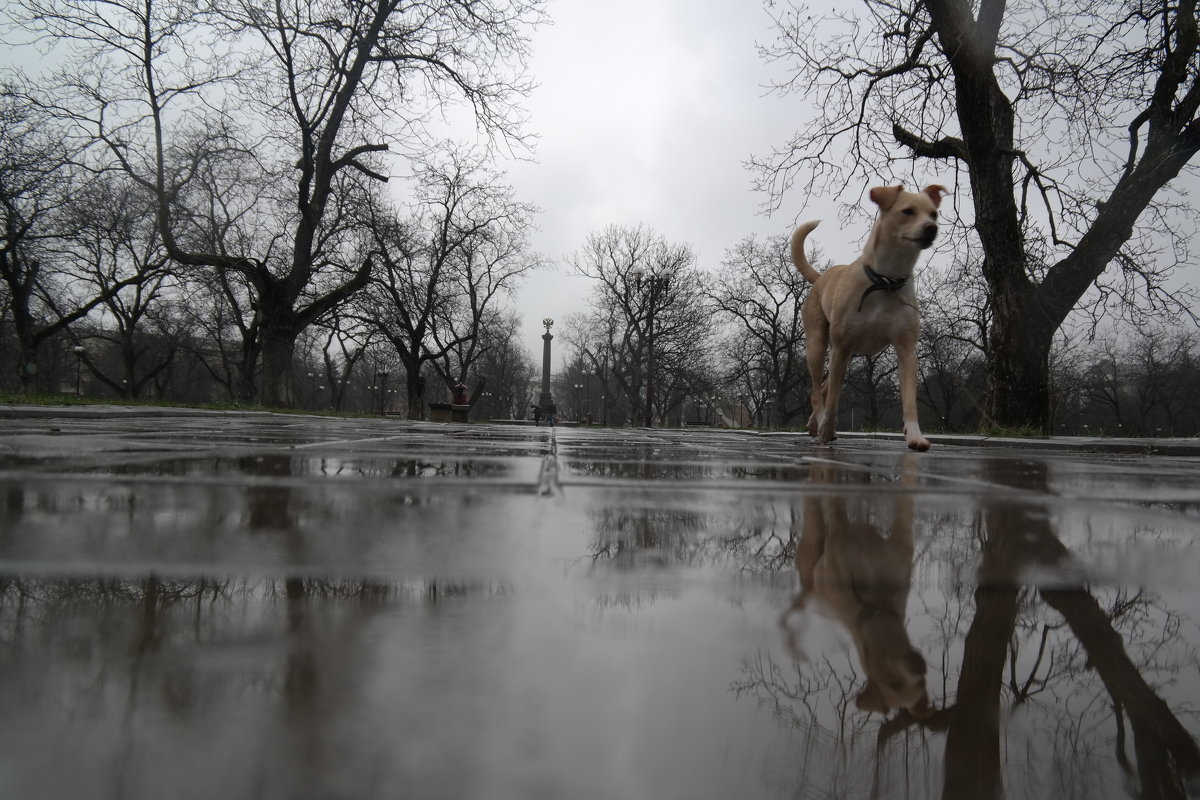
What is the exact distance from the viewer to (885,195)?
16.2ft

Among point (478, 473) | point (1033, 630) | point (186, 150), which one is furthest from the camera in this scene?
point (186, 150)

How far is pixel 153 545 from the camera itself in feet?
3.57

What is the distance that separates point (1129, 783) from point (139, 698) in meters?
0.81

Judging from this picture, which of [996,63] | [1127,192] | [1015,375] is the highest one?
[996,63]

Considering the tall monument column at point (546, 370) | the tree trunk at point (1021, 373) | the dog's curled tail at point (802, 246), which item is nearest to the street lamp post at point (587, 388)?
the tall monument column at point (546, 370)

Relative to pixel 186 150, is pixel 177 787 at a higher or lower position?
lower

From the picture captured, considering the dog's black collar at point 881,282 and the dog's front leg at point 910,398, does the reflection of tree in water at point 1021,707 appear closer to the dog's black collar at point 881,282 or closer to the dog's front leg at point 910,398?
the dog's front leg at point 910,398

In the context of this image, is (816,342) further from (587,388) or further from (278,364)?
(587,388)

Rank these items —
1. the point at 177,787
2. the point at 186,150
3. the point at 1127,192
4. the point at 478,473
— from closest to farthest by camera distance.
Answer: the point at 177,787 → the point at 478,473 → the point at 1127,192 → the point at 186,150

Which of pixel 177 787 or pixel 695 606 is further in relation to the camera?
pixel 695 606

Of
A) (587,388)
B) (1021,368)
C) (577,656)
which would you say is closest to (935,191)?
(577,656)

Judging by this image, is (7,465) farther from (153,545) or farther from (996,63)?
(996,63)

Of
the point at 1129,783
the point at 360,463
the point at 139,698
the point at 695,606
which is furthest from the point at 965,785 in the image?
the point at 360,463

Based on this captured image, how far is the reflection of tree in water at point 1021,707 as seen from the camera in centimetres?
55
